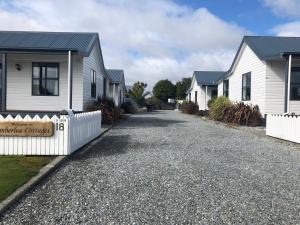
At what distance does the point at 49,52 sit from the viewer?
57.0 feet

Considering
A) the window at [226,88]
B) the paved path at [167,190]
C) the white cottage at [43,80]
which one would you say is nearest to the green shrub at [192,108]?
the window at [226,88]

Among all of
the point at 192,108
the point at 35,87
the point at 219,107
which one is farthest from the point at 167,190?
the point at 192,108

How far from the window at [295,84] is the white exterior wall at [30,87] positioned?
11146 millimetres

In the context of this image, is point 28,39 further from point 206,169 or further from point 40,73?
point 206,169

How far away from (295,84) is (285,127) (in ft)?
20.8

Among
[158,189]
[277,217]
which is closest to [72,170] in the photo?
[158,189]

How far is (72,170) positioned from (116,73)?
38053 mm

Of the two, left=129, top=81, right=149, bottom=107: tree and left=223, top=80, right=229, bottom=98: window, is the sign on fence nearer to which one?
left=223, top=80, right=229, bottom=98: window

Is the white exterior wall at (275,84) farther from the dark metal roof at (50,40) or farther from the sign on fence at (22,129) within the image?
the sign on fence at (22,129)

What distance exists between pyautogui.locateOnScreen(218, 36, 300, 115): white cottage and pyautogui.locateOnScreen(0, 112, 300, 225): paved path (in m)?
9.62

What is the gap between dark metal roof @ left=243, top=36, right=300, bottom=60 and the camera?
21214mm

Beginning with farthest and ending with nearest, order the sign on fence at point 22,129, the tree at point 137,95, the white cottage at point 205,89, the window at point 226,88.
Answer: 1. the tree at point 137,95
2. the white cottage at point 205,89
3. the window at point 226,88
4. the sign on fence at point 22,129

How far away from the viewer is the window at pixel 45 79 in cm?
1931

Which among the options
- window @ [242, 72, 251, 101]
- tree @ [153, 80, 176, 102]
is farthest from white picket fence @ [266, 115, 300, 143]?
tree @ [153, 80, 176, 102]
